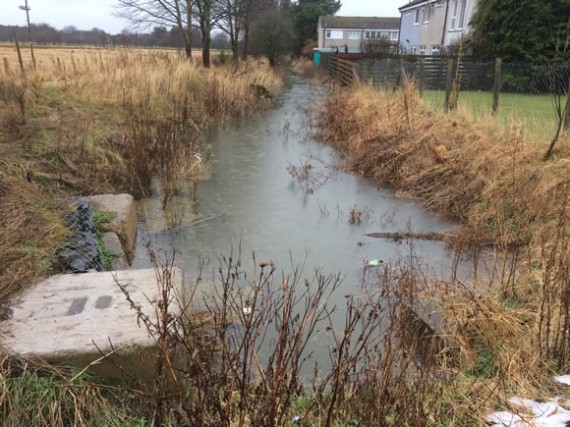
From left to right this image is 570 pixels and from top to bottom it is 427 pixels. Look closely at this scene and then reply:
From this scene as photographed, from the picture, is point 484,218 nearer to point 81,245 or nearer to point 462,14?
point 81,245

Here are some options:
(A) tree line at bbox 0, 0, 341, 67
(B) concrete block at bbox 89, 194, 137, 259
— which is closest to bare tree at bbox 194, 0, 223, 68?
(A) tree line at bbox 0, 0, 341, 67

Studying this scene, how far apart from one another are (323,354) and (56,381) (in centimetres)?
198

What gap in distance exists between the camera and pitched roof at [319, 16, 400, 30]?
57844mm

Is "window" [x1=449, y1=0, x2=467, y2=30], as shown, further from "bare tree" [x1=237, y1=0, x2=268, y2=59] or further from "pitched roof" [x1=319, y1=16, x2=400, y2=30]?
"pitched roof" [x1=319, y1=16, x2=400, y2=30]

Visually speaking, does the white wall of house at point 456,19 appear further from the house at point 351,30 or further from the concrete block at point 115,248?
the house at point 351,30

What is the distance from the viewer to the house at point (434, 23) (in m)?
24.7

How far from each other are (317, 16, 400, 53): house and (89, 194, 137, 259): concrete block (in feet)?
174

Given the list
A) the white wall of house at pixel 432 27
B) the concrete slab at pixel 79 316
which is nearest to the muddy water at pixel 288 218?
the concrete slab at pixel 79 316

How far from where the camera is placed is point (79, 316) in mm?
3160

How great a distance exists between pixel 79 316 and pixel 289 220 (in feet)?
13.4

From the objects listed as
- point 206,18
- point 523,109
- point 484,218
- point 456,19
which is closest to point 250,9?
point 206,18

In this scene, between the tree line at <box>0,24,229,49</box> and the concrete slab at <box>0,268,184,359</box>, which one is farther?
the tree line at <box>0,24,229,49</box>

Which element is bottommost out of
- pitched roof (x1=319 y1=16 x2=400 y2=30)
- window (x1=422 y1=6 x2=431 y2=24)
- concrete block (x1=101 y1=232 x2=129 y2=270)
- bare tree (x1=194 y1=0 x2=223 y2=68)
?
concrete block (x1=101 y1=232 x2=129 y2=270)

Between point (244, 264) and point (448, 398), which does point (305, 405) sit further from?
point (244, 264)
